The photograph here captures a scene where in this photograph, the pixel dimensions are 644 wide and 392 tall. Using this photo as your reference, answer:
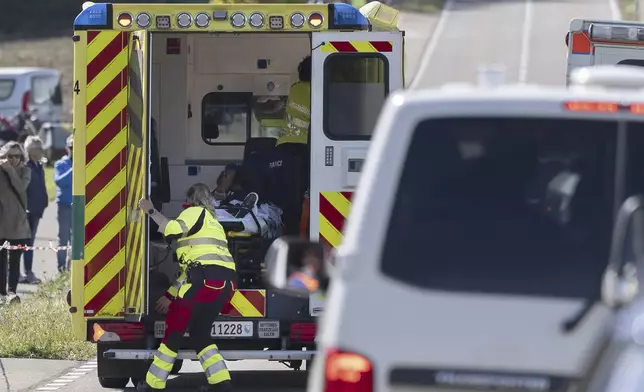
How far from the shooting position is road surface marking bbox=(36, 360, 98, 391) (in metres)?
10.4

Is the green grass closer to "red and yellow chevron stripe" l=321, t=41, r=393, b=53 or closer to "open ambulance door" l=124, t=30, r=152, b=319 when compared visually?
"open ambulance door" l=124, t=30, r=152, b=319

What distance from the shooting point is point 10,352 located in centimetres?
1175

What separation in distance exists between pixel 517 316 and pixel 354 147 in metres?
5.19

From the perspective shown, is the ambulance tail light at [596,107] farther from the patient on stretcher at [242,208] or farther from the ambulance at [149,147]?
the patient on stretcher at [242,208]

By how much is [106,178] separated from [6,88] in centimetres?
2755

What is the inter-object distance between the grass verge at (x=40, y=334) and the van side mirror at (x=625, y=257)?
8.26 metres

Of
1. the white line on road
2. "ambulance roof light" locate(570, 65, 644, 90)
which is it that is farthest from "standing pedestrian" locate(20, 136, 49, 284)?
the white line on road

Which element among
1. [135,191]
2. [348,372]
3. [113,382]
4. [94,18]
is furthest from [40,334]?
[348,372]

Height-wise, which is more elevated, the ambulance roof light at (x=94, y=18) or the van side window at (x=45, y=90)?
the ambulance roof light at (x=94, y=18)

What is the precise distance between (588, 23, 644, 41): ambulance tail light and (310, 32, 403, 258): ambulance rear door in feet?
6.41

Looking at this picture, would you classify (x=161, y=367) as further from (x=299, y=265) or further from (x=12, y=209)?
(x=12, y=209)

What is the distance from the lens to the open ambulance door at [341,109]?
9188 mm

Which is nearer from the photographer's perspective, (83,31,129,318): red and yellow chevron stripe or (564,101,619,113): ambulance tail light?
(564,101,619,113): ambulance tail light

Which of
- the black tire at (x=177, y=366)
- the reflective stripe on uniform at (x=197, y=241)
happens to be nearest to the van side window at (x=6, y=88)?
the black tire at (x=177, y=366)
